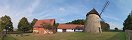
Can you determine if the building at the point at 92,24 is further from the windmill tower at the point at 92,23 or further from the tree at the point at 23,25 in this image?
the tree at the point at 23,25

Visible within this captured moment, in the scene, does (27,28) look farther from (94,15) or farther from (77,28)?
(94,15)

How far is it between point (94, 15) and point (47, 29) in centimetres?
2293

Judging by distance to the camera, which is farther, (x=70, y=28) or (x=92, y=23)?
(x=70, y=28)

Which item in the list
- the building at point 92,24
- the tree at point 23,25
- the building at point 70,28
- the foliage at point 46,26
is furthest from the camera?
the building at point 70,28

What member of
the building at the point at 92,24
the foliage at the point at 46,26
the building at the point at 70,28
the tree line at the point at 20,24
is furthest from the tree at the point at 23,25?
the building at the point at 92,24

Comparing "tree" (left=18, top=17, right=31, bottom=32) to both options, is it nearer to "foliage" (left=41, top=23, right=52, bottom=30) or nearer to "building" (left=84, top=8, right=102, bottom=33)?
"foliage" (left=41, top=23, right=52, bottom=30)

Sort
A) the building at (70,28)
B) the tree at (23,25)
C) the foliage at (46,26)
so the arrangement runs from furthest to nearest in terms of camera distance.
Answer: the building at (70,28), the tree at (23,25), the foliage at (46,26)

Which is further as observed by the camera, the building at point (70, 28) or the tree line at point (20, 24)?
the building at point (70, 28)

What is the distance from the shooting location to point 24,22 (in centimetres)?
9825

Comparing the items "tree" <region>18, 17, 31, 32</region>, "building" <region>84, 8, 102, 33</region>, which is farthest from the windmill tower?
"tree" <region>18, 17, 31, 32</region>

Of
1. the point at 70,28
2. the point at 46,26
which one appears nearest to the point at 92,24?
the point at 46,26

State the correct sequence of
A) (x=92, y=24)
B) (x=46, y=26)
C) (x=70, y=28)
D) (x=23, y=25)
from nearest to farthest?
(x=92, y=24) → (x=46, y=26) → (x=23, y=25) → (x=70, y=28)

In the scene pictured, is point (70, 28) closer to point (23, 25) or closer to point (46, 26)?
point (23, 25)

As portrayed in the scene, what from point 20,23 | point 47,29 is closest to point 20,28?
point 20,23
